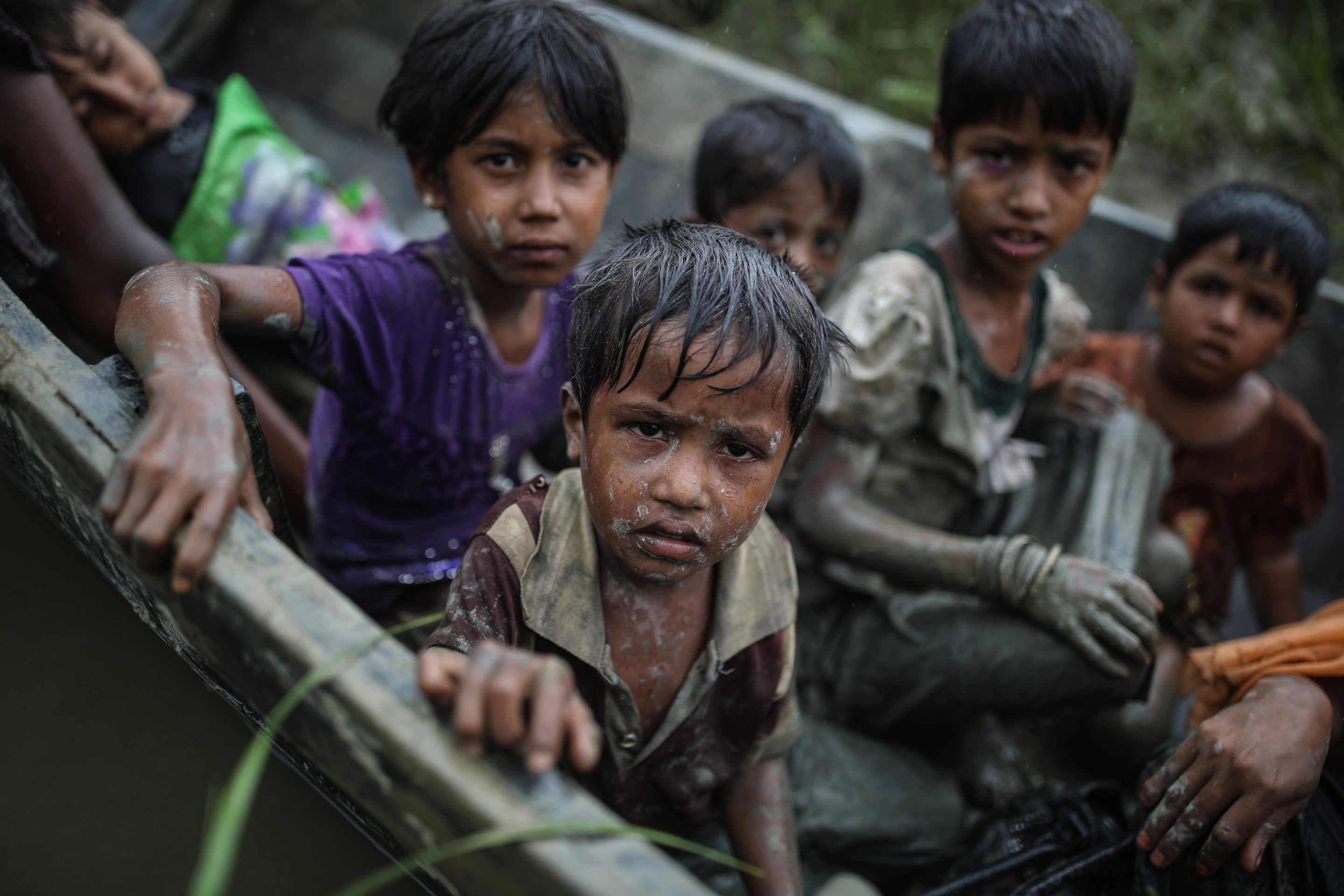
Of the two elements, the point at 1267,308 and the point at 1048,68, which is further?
the point at 1267,308

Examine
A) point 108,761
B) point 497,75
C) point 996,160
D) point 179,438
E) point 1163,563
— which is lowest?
point 108,761

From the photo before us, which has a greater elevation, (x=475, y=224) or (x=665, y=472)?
(x=475, y=224)

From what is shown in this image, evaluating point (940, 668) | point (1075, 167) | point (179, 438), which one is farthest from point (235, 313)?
point (1075, 167)

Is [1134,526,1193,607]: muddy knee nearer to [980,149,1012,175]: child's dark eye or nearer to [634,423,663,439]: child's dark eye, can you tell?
[980,149,1012,175]: child's dark eye

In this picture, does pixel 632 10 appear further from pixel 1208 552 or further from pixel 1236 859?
pixel 1236 859

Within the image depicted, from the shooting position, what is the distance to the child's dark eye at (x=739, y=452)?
4.54 feet

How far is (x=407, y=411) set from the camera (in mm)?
2043

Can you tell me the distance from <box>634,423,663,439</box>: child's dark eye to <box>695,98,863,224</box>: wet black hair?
140 cm

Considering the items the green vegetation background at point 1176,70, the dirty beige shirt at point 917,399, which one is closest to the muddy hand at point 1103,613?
the dirty beige shirt at point 917,399

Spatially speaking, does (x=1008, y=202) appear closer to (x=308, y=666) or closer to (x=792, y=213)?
(x=792, y=213)

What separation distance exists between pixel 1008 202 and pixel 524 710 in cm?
185

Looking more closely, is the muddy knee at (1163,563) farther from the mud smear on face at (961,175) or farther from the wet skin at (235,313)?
the wet skin at (235,313)

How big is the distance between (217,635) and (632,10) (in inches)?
183

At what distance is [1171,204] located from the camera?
446 cm
